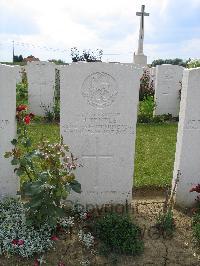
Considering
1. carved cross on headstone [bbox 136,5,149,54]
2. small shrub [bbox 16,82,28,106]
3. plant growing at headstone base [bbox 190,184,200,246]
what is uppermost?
carved cross on headstone [bbox 136,5,149,54]

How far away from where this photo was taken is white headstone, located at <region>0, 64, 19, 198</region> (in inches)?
175

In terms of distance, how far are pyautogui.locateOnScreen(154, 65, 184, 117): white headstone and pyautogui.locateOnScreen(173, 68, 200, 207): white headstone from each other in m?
6.35

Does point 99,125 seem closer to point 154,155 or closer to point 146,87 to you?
point 154,155

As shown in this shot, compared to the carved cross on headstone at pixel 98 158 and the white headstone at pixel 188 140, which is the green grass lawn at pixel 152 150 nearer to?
the white headstone at pixel 188 140

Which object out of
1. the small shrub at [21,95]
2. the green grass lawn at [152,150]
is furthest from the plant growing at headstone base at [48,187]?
the small shrub at [21,95]

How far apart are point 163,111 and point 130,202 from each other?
6.70 meters

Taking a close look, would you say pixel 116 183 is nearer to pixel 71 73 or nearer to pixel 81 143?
pixel 81 143

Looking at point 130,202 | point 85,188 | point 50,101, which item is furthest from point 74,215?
point 50,101

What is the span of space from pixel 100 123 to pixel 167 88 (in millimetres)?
6944

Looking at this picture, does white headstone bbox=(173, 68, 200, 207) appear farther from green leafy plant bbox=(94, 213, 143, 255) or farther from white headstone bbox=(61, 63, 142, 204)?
green leafy plant bbox=(94, 213, 143, 255)

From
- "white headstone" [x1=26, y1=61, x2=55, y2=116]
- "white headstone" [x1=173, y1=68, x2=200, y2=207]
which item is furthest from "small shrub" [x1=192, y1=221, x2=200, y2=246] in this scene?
"white headstone" [x1=26, y1=61, x2=55, y2=116]

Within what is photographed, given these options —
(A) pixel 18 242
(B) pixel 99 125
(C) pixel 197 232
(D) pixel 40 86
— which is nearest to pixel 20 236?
(A) pixel 18 242

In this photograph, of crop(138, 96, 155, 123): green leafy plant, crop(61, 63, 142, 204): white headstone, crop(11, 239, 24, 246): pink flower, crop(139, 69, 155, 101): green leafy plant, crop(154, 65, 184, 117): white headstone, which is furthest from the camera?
crop(139, 69, 155, 101): green leafy plant

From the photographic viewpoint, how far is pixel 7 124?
15.0ft
